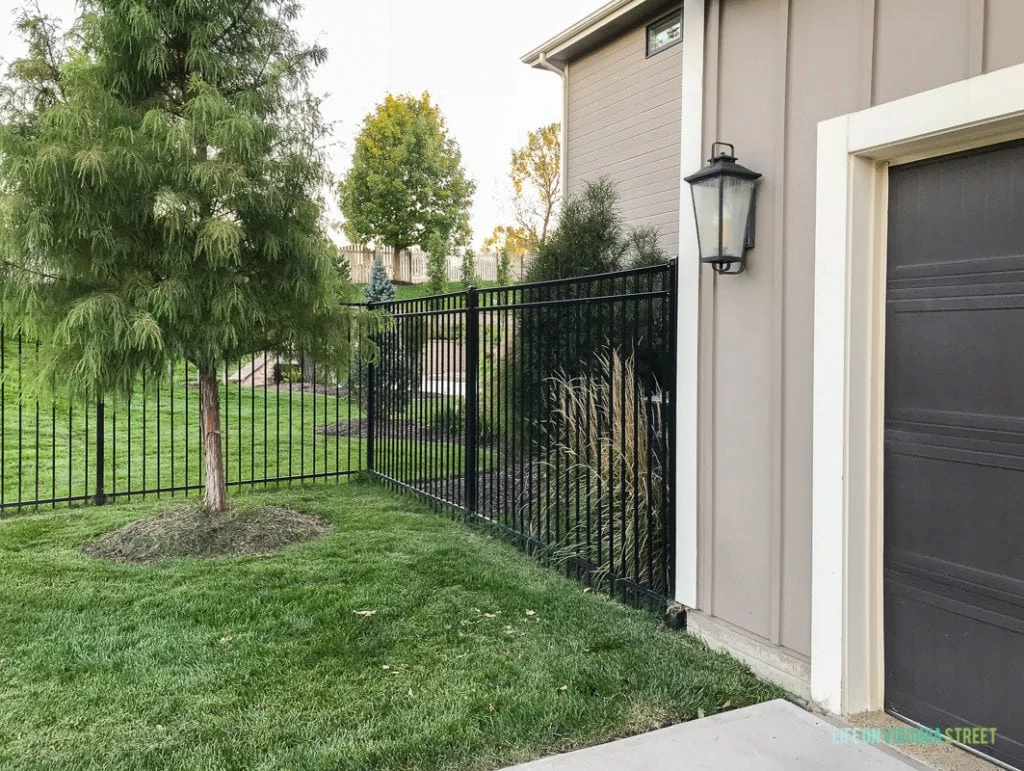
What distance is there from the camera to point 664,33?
8492mm

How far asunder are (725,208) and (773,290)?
40 cm

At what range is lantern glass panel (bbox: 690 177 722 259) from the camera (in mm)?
3004

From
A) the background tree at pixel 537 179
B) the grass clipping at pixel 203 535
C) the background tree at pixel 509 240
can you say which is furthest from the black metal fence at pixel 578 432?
the background tree at pixel 509 240

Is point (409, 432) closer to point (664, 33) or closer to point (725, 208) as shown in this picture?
point (725, 208)

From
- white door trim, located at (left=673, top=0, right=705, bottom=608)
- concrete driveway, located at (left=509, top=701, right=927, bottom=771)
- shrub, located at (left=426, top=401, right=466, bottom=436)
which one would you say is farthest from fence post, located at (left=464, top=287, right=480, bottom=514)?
concrete driveway, located at (left=509, top=701, right=927, bottom=771)

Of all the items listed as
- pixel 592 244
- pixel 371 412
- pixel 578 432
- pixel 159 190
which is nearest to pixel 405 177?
pixel 592 244

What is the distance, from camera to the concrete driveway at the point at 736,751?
2303 mm

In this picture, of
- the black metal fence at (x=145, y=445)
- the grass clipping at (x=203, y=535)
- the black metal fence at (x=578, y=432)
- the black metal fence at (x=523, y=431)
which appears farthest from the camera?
the black metal fence at (x=145, y=445)

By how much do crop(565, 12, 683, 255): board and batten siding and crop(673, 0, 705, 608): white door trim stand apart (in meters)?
4.53

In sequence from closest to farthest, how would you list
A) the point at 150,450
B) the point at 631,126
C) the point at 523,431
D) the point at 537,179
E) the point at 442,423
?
the point at 523,431
the point at 442,423
the point at 150,450
the point at 631,126
the point at 537,179

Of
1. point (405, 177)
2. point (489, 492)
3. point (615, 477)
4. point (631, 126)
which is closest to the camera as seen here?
point (615, 477)

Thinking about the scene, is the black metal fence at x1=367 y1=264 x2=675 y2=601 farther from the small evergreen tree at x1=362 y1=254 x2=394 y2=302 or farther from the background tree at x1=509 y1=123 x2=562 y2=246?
the background tree at x1=509 y1=123 x2=562 y2=246

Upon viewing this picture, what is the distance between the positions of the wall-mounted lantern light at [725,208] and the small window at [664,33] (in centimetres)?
609

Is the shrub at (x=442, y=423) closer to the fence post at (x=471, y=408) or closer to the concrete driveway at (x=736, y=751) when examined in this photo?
the fence post at (x=471, y=408)
